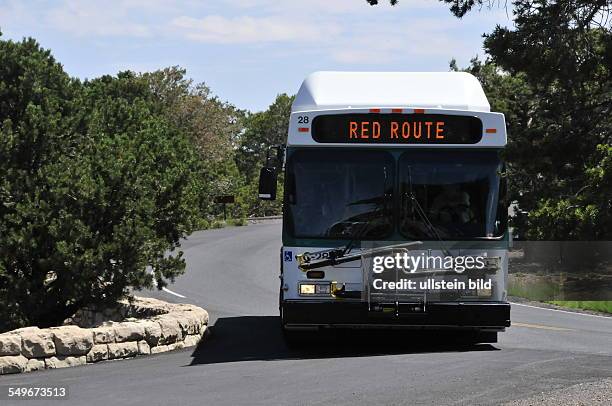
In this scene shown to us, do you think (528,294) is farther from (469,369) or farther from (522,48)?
(469,369)

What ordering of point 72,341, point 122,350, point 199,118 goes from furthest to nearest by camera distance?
1. point 199,118
2. point 122,350
3. point 72,341

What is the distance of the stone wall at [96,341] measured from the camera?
12.5m

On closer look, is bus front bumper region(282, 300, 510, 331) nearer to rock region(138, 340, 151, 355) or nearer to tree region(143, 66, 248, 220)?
rock region(138, 340, 151, 355)

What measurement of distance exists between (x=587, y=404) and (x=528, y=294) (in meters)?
19.5

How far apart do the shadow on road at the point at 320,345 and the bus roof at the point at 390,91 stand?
3402 mm

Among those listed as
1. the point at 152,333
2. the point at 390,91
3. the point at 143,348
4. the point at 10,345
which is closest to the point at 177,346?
the point at 152,333

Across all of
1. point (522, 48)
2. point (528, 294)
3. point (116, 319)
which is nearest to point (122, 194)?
point (116, 319)

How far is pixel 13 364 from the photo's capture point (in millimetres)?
12336

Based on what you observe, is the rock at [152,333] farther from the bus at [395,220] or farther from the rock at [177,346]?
the bus at [395,220]

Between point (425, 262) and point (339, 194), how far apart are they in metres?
1.40

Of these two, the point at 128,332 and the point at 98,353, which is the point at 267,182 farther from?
the point at 98,353

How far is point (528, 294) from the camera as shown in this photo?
27.6 metres

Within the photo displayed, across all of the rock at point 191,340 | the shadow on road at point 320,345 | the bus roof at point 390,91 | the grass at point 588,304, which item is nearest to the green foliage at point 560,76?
the bus roof at point 390,91

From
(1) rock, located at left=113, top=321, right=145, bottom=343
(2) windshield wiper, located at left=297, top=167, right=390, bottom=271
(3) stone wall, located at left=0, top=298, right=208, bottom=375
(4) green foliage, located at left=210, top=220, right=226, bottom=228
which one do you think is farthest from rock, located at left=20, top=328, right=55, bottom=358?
(4) green foliage, located at left=210, top=220, right=226, bottom=228
